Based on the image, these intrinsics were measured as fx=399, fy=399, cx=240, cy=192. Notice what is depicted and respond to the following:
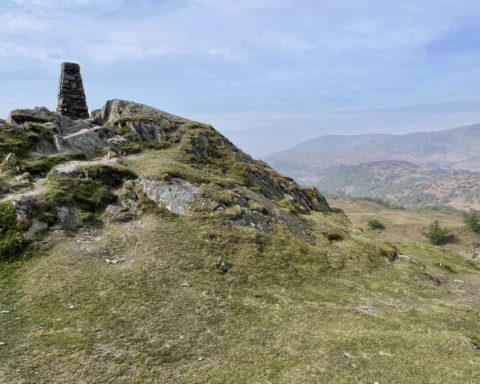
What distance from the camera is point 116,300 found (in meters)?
19.6

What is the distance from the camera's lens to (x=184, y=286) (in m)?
21.8

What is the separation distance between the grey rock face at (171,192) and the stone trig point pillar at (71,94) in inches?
1045

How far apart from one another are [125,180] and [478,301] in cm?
2853

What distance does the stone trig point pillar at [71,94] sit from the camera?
51594 mm

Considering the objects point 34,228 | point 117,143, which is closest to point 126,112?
point 117,143

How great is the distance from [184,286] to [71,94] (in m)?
40.9

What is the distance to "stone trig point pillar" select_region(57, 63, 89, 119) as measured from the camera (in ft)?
169

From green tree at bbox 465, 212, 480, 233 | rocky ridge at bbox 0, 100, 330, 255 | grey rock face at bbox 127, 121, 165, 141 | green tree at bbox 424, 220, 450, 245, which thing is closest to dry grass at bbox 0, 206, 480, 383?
rocky ridge at bbox 0, 100, 330, 255

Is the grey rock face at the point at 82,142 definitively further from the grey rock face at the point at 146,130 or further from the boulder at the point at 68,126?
the grey rock face at the point at 146,130

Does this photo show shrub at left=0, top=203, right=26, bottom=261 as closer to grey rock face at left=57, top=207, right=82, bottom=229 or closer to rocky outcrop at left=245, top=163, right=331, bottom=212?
grey rock face at left=57, top=207, right=82, bottom=229

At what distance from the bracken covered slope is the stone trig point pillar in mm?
12384

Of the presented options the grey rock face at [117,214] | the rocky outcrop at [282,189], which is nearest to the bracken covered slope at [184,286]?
the grey rock face at [117,214]

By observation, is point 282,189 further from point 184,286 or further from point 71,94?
point 71,94

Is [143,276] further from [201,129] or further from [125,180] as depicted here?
[201,129]
